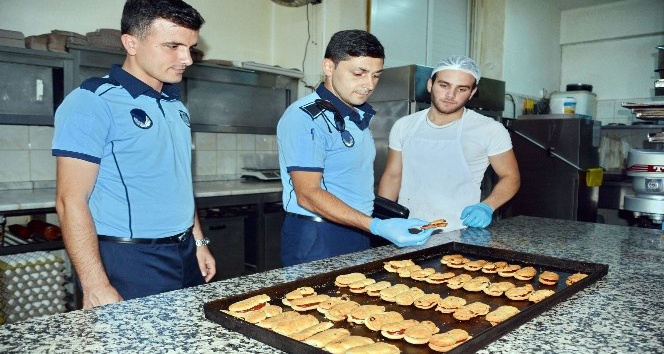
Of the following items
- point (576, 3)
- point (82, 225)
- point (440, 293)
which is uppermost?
point (576, 3)

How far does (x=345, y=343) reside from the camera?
34.5 inches

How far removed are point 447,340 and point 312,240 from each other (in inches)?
38.3

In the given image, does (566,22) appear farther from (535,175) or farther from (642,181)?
(642,181)

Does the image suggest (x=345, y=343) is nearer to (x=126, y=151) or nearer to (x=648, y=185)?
(x=126, y=151)

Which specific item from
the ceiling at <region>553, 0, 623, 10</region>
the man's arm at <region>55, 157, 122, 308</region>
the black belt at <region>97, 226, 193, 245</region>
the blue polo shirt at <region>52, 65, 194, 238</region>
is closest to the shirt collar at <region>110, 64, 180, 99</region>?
the blue polo shirt at <region>52, 65, 194, 238</region>

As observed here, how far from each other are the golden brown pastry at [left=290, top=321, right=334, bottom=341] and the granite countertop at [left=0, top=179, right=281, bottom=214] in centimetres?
241

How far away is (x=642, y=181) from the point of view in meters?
2.52

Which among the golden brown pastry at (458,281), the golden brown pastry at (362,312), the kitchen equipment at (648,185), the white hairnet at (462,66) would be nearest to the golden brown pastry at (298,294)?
the golden brown pastry at (362,312)

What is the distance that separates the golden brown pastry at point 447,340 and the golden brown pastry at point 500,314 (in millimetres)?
117

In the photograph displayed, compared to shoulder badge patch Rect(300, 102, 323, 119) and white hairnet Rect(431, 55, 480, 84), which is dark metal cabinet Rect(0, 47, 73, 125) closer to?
shoulder badge patch Rect(300, 102, 323, 119)

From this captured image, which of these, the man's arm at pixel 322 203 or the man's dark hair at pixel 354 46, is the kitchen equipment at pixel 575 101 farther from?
the man's arm at pixel 322 203

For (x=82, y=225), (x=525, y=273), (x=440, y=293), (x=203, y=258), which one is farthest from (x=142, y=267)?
(x=525, y=273)

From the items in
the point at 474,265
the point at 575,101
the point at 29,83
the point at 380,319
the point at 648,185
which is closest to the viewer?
the point at 380,319

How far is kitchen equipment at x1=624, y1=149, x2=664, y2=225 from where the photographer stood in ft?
8.04
